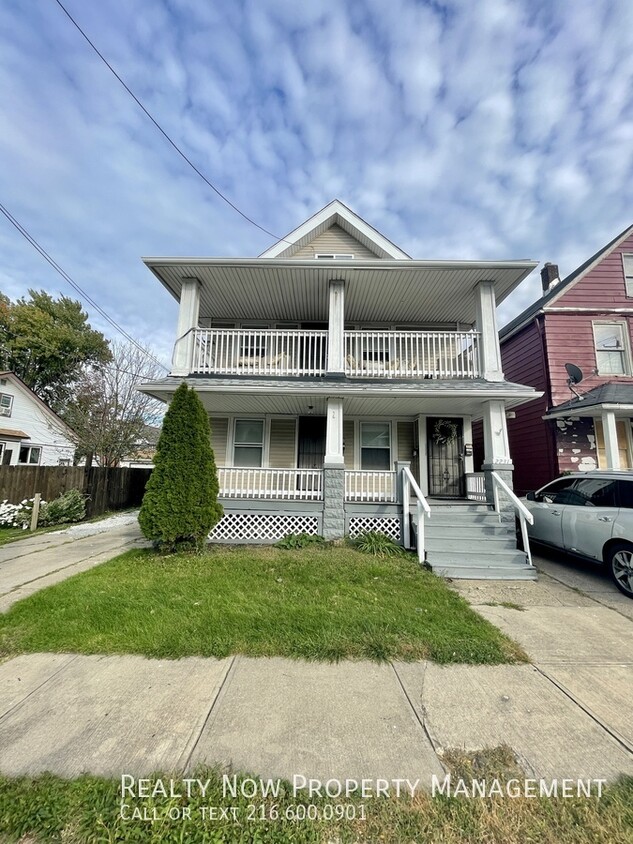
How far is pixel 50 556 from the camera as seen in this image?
734 cm

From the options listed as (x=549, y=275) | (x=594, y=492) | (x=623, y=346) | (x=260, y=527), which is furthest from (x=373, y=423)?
(x=549, y=275)

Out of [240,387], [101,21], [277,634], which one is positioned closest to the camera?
[277,634]

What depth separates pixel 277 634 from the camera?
388 centimetres

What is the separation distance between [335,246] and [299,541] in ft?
28.3

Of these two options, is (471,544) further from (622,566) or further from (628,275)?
(628,275)

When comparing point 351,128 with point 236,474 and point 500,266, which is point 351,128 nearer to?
point 500,266

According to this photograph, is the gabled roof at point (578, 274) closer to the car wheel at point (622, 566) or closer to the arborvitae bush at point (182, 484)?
the car wheel at point (622, 566)

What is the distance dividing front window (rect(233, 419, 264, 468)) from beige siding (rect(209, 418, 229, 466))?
0.98ft

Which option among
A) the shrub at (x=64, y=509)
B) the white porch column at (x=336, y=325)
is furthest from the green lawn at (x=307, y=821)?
the shrub at (x=64, y=509)

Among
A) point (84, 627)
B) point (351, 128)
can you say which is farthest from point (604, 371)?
point (84, 627)

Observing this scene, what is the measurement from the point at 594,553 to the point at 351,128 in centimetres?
1125

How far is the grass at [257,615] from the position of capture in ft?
12.0

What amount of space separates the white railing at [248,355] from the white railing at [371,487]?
2.65m

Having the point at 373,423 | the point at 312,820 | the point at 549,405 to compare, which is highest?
the point at 549,405
